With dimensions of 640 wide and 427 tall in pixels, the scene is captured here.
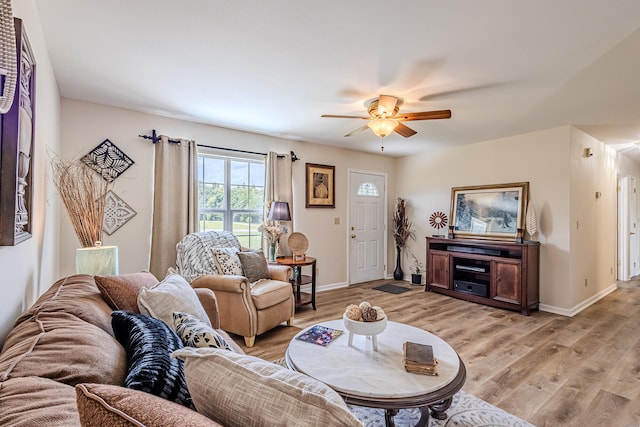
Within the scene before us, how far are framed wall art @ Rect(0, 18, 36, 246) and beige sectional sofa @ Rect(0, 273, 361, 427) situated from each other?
37 centimetres

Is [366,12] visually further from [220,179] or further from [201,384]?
[220,179]

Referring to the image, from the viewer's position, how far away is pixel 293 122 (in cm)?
375

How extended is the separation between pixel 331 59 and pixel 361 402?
2139 millimetres

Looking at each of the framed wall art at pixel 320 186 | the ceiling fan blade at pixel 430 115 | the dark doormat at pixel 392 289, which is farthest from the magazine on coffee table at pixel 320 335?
the dark doormat at pixel 392 289

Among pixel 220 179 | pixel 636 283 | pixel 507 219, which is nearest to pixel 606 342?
pixel 507 219

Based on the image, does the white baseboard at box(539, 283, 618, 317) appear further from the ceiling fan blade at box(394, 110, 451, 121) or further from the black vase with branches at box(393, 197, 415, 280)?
the ceiling fan blade at box(394, 110, 451, 121)

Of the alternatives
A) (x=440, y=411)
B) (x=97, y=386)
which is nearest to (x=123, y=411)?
(x=97, y=386)

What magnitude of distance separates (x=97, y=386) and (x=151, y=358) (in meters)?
0.31

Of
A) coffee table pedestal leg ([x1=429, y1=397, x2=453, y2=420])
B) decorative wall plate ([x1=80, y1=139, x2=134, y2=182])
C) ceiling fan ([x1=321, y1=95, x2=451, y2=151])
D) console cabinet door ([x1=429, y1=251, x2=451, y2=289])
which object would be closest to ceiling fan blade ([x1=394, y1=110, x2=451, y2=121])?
ceiling fan ([x1=321, y1=95, x2=451, y2=151])

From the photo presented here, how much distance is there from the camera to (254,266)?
3.36 m

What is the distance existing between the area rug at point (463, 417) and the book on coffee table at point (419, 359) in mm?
463

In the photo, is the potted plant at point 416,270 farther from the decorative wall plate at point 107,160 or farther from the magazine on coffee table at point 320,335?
the decorative wall plate at point 107,160

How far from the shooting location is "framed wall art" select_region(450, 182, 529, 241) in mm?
4156

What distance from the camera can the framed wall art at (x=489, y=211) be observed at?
416 cm
